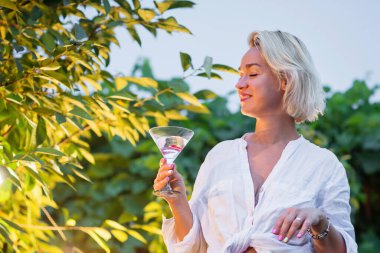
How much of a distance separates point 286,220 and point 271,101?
0.40 metres

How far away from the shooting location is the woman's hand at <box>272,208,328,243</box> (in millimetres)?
1403

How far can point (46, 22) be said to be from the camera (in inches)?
81.4

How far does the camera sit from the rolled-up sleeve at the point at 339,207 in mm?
1603

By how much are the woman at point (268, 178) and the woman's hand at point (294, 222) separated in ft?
0.20

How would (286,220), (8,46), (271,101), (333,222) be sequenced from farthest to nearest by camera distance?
1. (8,46)
2. (271,101)
3. (333,222)
4. (286,220)

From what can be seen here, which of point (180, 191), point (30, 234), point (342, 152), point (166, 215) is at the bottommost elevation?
point (342, 152)

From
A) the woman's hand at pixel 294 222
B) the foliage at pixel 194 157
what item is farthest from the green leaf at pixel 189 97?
the foliage at pixel 194 157

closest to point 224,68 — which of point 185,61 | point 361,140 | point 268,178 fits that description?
point 185,61

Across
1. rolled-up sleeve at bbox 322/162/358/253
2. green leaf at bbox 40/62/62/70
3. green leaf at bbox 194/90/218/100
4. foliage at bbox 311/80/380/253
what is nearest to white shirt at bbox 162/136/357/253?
rolled-up sleeve at bbox 322/162/358/253

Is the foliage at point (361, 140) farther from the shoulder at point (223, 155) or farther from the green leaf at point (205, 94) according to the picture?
the shoulder at point (223, 155)

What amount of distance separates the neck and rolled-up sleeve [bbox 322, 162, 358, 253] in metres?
0.17

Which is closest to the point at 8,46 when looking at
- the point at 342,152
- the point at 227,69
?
the point at 227,69

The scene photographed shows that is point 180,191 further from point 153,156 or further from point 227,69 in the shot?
point 153,156

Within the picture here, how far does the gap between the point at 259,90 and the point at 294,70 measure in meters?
0.10
